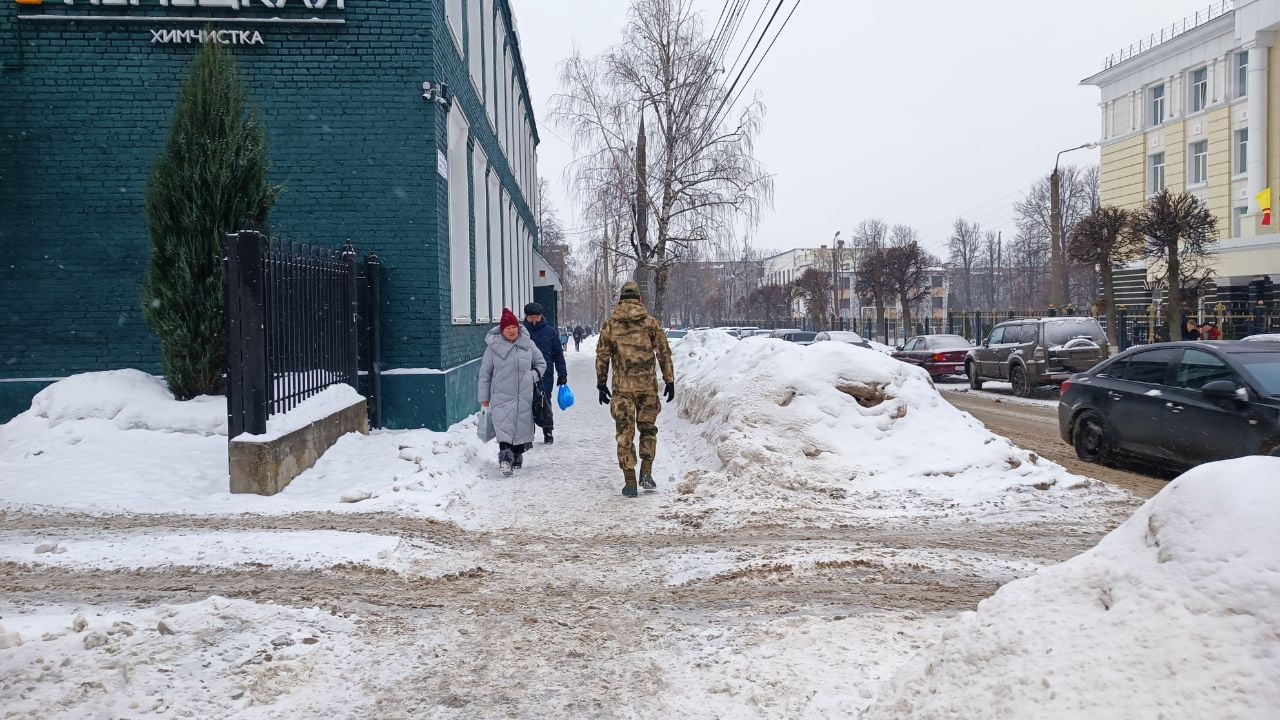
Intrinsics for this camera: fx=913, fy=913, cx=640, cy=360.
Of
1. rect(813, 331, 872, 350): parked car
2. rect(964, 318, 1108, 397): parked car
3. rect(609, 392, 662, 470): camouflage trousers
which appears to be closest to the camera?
rect(609, 392, 662, 470): camouflage trousers

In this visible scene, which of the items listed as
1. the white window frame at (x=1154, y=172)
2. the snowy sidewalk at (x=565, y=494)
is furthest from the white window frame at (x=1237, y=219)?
the snowy sidewalk at (x=565, y=494)

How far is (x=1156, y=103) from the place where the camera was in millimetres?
41250

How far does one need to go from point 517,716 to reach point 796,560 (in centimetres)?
266

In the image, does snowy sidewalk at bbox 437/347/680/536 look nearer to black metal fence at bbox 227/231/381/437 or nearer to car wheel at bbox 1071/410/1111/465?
black metal fence at bbox 227/231/381/437

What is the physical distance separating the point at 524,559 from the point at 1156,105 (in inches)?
1754

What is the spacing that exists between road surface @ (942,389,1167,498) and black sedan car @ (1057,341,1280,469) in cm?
25

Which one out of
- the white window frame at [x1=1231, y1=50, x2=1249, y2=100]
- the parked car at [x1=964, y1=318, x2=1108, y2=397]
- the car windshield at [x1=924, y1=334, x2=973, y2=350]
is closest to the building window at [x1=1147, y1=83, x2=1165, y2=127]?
the white window frame at [x1=1231, y1=50, x2=1249, y2=100]

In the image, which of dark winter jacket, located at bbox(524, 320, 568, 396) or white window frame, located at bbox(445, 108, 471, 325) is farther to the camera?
white window frame, located at bbox(445, 108, 471, 325)

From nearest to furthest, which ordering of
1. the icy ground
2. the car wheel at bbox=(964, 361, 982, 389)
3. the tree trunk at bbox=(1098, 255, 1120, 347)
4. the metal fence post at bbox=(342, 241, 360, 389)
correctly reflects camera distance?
the icy ground → the metal fence post at bbox=(342, 241, 360, 389) → the car wheel at bbox=(964, 361, 982, 389) → the tree trunk at bbox=(1098, 255, 1120, 347)

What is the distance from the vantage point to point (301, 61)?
11305mm

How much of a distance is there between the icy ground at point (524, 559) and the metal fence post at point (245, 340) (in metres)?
0.71

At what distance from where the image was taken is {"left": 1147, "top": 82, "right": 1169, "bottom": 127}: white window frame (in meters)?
40.6

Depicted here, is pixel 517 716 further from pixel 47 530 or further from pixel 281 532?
pixel 47 530

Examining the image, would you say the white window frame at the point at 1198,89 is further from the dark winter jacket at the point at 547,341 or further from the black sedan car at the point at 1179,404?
the dark winter jacket at the point at 547,341
